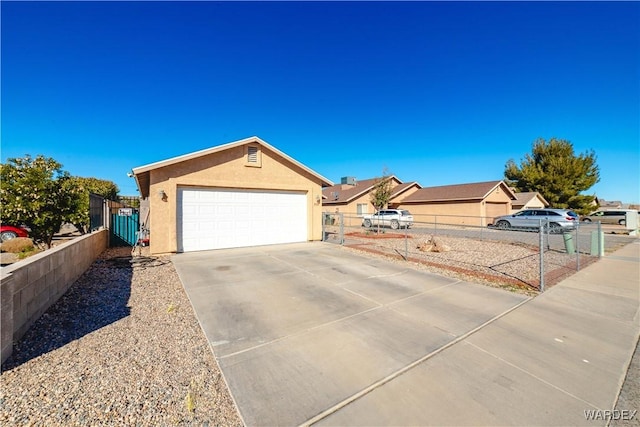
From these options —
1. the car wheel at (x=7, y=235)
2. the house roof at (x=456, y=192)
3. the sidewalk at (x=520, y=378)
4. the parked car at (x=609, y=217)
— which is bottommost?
the sidewalk at (x=520, y=378)

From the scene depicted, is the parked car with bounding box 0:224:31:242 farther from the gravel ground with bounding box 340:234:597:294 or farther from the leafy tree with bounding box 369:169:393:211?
the leafy tree with bounding box 369:169:393:211

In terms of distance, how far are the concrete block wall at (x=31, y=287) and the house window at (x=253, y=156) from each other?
628cm

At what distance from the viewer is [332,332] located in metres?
3.73

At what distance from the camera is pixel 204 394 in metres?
2.50

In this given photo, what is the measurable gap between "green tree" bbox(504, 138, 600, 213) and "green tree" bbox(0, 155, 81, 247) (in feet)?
126

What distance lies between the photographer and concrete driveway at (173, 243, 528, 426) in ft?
8.02

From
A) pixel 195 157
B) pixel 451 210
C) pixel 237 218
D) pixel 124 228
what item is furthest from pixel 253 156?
pixel 451 210

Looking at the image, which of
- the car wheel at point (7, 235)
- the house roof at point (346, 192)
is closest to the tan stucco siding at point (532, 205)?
the house roof at point (346, 192)

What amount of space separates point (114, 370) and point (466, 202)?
26.8m

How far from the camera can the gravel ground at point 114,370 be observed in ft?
7.28

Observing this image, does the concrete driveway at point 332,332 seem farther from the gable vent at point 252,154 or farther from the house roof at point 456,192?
the house roof at point 456,192

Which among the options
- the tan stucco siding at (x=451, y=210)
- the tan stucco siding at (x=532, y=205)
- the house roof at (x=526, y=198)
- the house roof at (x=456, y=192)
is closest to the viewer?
the tan stucco siding at (x=451, y=210)

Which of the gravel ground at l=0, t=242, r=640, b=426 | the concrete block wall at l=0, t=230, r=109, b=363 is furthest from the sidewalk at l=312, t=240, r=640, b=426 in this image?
the concrete block wall at l=0, t=230, r=109, b=363

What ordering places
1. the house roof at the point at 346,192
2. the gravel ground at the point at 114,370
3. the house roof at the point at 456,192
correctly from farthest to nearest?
the house roof at the point at 346,192
the house roof at the point at 456,192
the gravel ground at the point at 114,370
